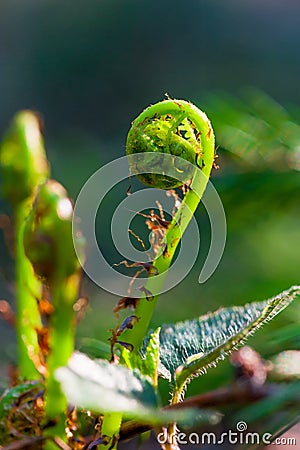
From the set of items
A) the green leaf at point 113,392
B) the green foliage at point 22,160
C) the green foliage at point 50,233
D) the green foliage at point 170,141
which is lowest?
the green leaf at point 113,392

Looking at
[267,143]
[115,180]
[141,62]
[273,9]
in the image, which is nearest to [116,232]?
[115,180]

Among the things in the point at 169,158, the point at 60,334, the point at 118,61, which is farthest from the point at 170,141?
the point at 118,61

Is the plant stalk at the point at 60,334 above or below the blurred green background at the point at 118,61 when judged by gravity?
below

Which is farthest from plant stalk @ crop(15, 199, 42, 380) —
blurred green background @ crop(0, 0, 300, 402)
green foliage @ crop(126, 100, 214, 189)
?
blurred green background @ crop(0, 0, 300, 402)

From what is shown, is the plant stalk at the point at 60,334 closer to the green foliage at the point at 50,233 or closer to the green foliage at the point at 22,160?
the green foliage at the point at 50,233

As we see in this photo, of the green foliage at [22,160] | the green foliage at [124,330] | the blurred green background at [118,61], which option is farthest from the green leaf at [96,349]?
the blurred green background at [118,61]

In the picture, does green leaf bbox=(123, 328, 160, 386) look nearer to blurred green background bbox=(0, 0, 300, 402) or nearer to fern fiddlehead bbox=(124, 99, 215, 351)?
fern fiddlehead bbox=(124, 99, 215, 351)

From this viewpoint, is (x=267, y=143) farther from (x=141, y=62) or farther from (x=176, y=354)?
(x=141, y=62)
